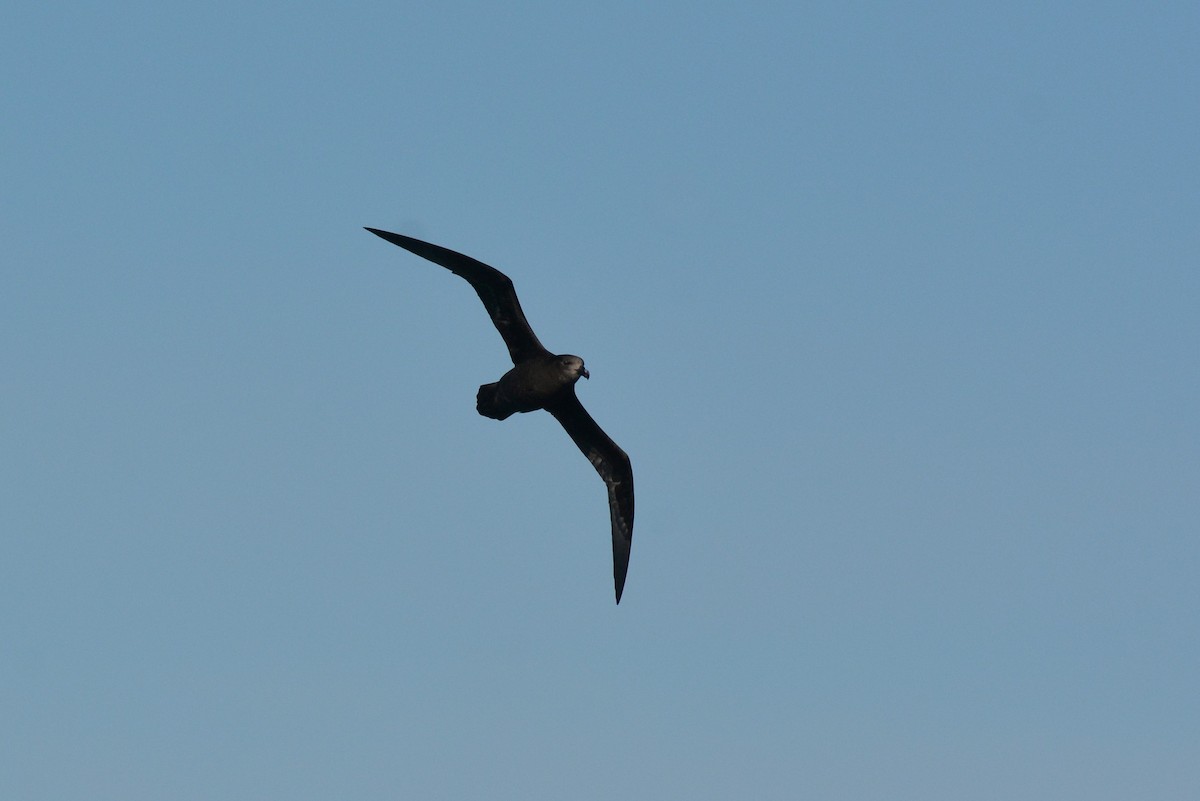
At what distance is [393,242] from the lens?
26203mm

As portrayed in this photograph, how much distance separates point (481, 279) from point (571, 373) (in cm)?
231

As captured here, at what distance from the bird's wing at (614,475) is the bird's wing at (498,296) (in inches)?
89.3

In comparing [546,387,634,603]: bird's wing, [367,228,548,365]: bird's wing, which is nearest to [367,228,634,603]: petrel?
[367,228,548,365]: bird's wing

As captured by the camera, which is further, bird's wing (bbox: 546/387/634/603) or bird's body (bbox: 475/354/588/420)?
bird's wing (bbox: 546/387/634/603)

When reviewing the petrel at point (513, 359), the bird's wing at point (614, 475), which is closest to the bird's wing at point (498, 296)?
the petrel at point (513, 359)

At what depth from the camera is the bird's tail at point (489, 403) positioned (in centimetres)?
2855

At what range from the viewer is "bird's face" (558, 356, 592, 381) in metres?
27.7

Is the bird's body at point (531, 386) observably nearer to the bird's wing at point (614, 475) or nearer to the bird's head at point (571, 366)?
the bird's head at point (571, 366)

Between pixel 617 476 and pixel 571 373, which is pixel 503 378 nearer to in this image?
pixel 571 373

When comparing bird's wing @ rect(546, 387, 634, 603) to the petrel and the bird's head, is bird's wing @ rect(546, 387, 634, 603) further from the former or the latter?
the bird's head

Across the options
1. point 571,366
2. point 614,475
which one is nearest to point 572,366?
point 571,366

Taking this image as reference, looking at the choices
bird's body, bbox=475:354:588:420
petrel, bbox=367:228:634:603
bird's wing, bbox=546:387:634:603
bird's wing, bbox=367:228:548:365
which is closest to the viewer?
bird's wing, bbox=367:228:548:365

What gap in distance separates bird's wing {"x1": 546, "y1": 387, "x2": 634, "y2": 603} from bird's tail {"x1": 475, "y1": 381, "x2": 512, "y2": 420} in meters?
1.72

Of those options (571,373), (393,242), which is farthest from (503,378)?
(393,242)
